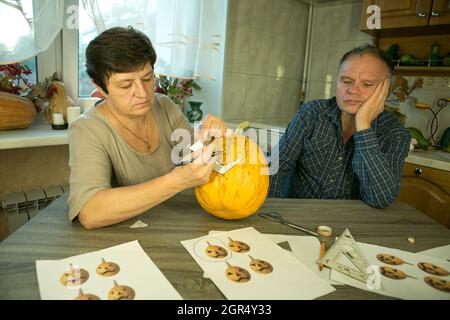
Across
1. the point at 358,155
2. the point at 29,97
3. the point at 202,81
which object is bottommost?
the point at 358,155

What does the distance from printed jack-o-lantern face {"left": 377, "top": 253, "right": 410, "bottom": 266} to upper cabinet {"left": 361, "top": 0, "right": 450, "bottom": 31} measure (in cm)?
190

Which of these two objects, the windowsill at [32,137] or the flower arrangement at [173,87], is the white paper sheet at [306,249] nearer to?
the windowsill at [32,137]

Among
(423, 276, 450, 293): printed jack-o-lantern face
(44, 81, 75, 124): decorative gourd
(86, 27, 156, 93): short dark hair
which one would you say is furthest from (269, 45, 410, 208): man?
(44, 81, 75, 124): decorative gourd

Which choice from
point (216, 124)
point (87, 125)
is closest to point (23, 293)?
point (87, 125)

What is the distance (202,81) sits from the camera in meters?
2.49

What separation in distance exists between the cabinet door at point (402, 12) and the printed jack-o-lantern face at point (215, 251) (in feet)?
7.06

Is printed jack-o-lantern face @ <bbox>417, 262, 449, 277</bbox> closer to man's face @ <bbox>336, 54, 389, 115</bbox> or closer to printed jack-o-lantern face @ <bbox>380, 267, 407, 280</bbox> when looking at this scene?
printed jack-o-lantern face @ <bbox>380, 267, 407, 280</bbox>

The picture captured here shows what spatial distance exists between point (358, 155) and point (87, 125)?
969mm

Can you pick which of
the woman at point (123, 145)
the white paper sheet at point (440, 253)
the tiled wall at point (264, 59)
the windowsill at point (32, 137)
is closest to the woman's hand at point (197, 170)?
the woman at point (123, 145)

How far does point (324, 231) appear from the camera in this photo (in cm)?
84

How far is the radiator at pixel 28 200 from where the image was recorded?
164 cm

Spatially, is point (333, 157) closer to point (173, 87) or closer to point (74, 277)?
point (74, 277)

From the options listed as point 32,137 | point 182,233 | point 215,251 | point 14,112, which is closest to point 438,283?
point 215,251

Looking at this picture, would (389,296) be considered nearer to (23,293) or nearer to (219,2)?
(23,293)
